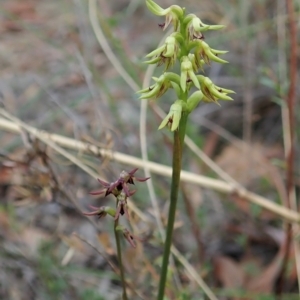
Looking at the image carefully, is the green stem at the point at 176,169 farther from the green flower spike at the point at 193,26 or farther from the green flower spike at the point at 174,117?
the green flower spike at the point at 193,26

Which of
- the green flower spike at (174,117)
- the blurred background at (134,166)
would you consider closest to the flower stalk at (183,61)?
the green flower spike at (174,117)

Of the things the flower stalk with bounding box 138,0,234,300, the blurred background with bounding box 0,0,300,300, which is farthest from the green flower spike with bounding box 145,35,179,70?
the blurred background with bounding box 0,0,300,300

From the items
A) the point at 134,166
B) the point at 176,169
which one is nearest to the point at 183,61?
the point at 176,169

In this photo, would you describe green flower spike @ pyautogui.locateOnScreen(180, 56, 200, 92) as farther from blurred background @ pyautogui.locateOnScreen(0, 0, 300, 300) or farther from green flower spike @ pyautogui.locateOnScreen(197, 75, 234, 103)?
blurred background @ pyautogui.locateOnScreen(0, 0, 300, 300)

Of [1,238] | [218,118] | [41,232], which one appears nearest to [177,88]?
[1,238]

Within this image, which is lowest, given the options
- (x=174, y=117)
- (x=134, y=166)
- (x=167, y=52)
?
(x=134, y=166)

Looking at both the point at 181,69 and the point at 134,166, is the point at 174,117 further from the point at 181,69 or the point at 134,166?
the point at 134,166
